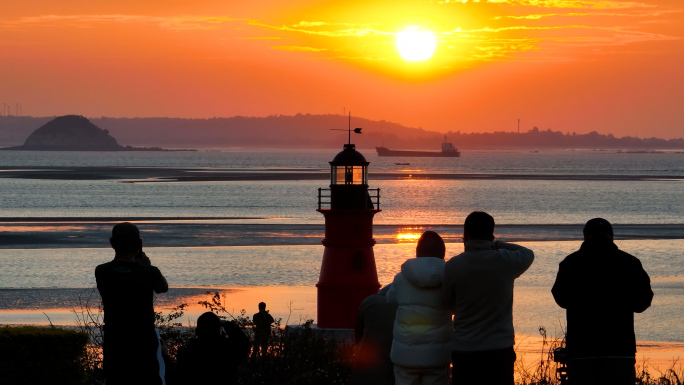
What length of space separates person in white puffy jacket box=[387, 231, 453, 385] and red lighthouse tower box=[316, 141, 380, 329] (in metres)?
11.2

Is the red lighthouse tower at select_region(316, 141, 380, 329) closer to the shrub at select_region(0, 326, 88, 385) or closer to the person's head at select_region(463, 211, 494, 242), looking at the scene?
the shrub at select_region(0, 326, 88, 385)

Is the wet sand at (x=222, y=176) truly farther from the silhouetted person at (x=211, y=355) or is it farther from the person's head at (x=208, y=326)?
the person's head at (x=208, y=326)

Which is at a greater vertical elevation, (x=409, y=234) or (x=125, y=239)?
(x=125, y=239)

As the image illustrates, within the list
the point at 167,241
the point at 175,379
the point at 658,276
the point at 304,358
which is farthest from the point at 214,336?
the point at 167,241

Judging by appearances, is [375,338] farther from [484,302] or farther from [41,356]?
[41,356]

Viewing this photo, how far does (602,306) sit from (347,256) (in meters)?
11.8

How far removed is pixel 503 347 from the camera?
6.85 meters

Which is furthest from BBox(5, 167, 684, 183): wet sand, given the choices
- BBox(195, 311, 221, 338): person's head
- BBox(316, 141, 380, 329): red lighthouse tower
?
BBox(195, 311, 221, 338): person's head

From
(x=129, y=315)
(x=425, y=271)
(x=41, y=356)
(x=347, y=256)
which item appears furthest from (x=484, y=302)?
(x=347, y=256)

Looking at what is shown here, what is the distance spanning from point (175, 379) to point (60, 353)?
8.34 feet

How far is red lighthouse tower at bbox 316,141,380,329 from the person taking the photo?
727 inches

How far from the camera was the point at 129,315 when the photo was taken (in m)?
6.79

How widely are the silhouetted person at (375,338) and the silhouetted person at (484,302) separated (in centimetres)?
75

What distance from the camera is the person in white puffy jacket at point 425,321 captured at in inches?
279
